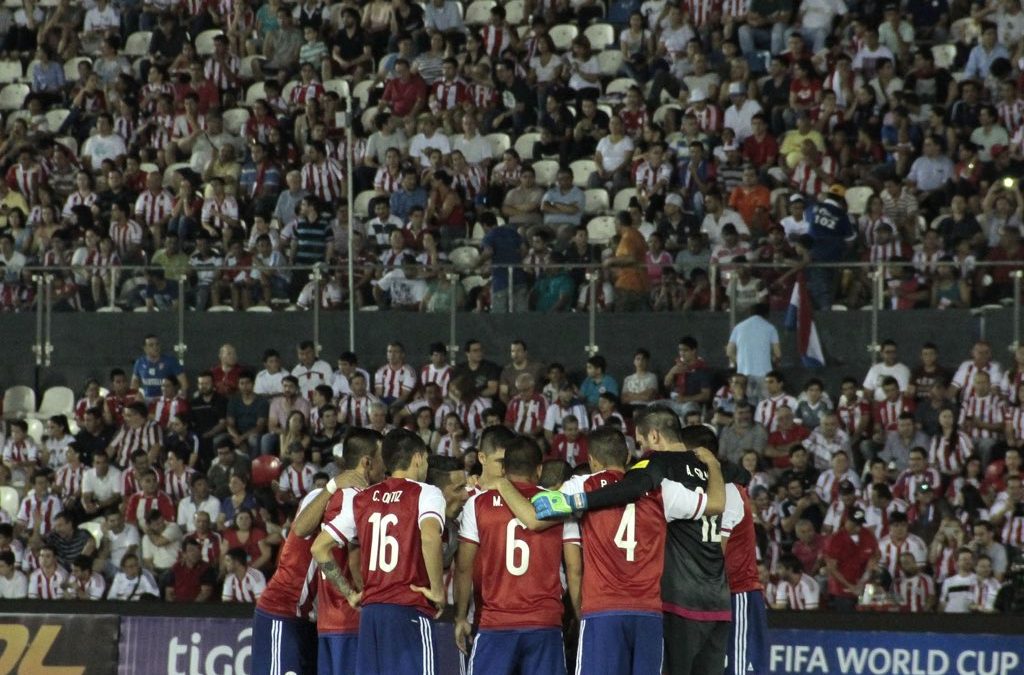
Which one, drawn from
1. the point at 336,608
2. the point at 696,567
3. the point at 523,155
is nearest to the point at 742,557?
the point at 696,567

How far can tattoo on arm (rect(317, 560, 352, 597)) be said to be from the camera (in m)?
10.6

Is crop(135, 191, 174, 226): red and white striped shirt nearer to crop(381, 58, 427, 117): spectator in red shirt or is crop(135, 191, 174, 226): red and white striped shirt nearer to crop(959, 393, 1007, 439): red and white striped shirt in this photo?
crop(381, 58, 427, 117): spectator in red shirt

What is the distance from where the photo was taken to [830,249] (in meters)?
20.6

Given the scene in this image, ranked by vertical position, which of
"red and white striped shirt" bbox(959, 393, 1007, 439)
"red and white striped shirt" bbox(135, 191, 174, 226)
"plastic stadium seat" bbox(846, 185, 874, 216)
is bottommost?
"red and white striped shirt" bbox(959, 393, 1007, 439)

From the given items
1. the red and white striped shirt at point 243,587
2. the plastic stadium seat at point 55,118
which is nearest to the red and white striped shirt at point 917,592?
the red and white striped shirt at point 243,587

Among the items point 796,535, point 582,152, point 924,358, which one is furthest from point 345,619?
point 582,152

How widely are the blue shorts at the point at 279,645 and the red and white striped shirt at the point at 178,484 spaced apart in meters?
8.57

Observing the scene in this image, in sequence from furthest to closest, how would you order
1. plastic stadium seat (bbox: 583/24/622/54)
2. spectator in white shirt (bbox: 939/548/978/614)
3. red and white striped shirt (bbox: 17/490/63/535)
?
plastic stadium seat (bbox: 583/24/622/54) < red and white striped shirt (bbox: 17/490/63/535) < spectator in white shirt (bbox: 939/548/978/614)

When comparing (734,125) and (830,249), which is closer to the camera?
(830,249)

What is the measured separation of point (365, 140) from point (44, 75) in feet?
17.7

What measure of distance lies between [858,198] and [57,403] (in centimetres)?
912

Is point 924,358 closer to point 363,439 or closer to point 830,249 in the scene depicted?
point 830,249

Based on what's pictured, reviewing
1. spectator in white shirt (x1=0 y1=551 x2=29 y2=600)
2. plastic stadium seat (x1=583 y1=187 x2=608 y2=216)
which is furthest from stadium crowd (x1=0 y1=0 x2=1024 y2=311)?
spectator in white shirt (x1=0 y1=551 x2=29 y2=600)

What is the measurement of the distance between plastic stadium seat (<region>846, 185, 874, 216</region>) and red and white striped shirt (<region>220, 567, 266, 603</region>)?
25.9 ft
